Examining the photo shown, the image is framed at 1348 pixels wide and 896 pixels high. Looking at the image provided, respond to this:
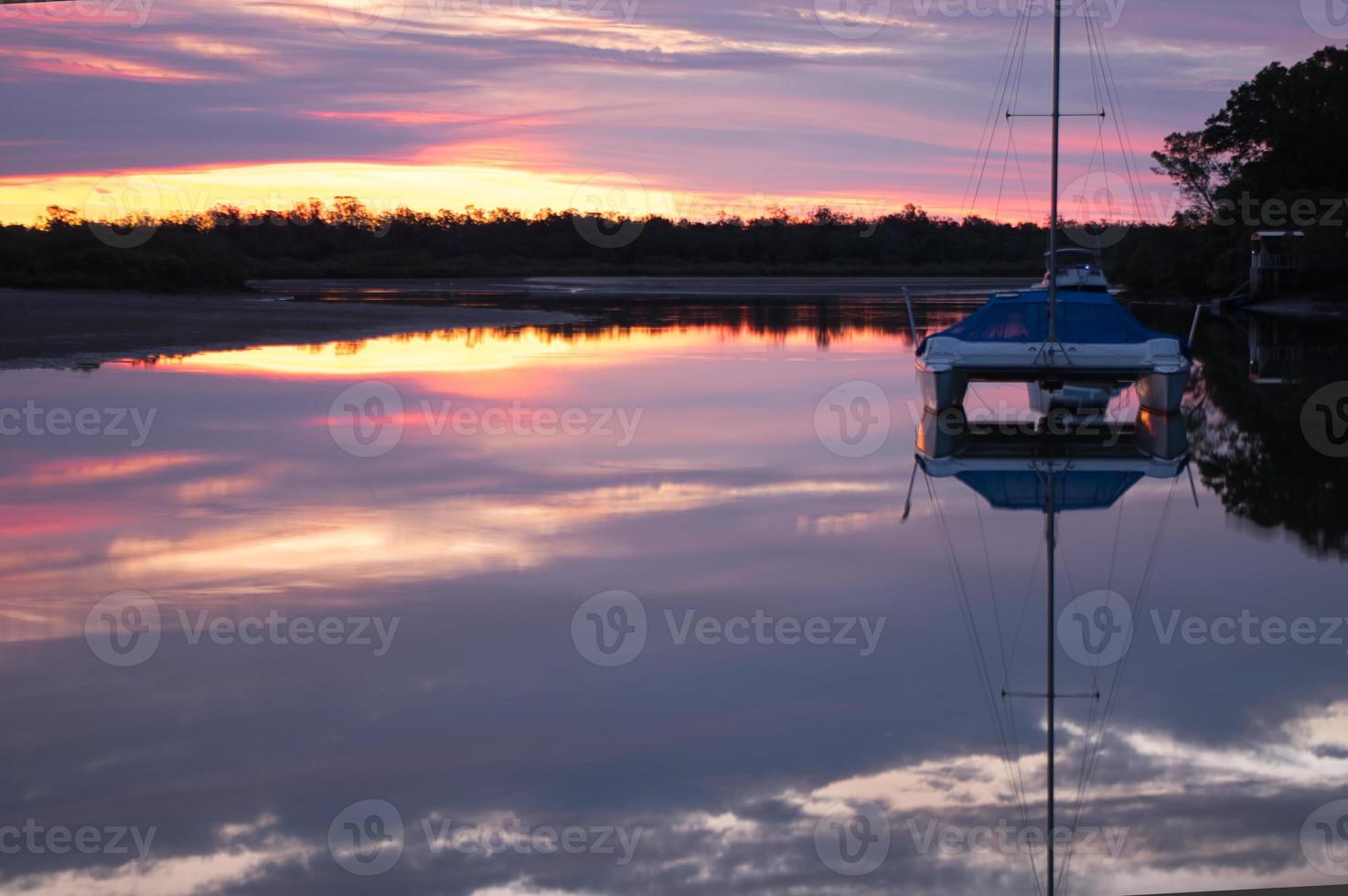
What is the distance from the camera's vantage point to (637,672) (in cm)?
761

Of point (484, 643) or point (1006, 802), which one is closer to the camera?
point (1006, 802)

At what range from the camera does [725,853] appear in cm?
541

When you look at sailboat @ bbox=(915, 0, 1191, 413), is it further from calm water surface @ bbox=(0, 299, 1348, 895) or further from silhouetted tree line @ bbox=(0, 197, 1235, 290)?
silhouetted tree line @ bbox=(0, 197, 1235, 290)

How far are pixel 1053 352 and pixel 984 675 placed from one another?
11.3 metres

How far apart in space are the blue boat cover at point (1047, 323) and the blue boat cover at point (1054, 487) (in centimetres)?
536

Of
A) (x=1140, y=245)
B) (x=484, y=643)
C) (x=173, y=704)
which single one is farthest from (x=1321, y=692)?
(x=1140, y=245)

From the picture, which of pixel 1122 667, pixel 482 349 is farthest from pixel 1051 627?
pixel 482 349

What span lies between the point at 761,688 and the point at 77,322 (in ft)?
90.4

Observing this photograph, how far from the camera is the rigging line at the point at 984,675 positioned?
19.3 feet

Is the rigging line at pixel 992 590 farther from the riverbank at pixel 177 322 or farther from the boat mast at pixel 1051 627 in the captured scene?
the riverbank at pixel 177 322

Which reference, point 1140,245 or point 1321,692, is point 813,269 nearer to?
point 1140,245

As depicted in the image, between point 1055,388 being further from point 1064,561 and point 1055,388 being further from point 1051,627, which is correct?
point 1051,627

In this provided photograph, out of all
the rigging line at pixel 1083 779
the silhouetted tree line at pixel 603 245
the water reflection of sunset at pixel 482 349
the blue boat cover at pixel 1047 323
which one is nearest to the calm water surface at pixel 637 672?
the rigging line at pixel 1083 779

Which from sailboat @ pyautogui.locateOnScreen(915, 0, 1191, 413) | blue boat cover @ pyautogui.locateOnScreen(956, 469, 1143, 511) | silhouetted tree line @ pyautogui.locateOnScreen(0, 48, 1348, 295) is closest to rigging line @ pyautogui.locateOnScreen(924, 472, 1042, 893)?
blue boat cover @ pyautogui.locateOnScreen(956, 469, 1143, 511)
